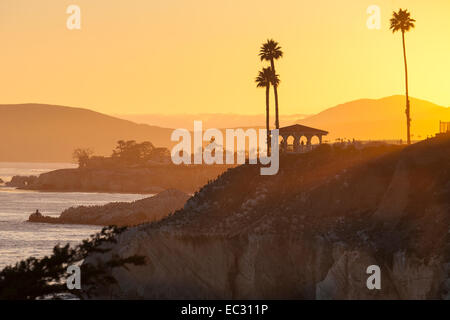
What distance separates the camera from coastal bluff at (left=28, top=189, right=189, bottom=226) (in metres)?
148

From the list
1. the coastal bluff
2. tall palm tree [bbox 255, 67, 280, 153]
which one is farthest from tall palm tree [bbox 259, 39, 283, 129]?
the coastal bluff

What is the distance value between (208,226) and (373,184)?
11.6 metres

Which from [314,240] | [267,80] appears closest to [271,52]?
[267,80]

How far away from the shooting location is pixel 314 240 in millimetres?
65000

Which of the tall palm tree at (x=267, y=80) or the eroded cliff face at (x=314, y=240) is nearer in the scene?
the eroded cliff face at (x=314, y=240)

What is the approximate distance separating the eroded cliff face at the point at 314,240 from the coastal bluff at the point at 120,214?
73.9 meters

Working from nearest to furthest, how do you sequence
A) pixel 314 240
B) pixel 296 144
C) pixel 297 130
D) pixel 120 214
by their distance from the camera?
1. pixel 314 240
2. pixel 296 144
3. pixel 297 130
4. pixel 120 214

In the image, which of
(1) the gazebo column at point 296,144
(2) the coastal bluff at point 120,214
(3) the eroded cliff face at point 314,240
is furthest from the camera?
(2) the coastal bluff at point 120,214

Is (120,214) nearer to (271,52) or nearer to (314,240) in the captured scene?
(271,52)

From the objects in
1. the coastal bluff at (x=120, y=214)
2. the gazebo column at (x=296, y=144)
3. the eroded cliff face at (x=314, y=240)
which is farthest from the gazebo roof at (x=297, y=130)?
the coastal bluff at (x=120, y=214)

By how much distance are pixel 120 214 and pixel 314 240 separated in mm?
86080

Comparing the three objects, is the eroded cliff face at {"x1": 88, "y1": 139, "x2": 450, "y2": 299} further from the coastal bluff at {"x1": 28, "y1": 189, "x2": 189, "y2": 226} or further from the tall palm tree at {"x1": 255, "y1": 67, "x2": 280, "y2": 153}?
the coastal bluff at {"x1": 28, "y1": 189, "x2": 189, "y2": 226}

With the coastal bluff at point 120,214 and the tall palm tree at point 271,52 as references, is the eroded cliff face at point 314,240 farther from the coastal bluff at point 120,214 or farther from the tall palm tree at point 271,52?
the coastal bluff at point 120,214

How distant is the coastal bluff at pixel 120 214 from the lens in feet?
484
